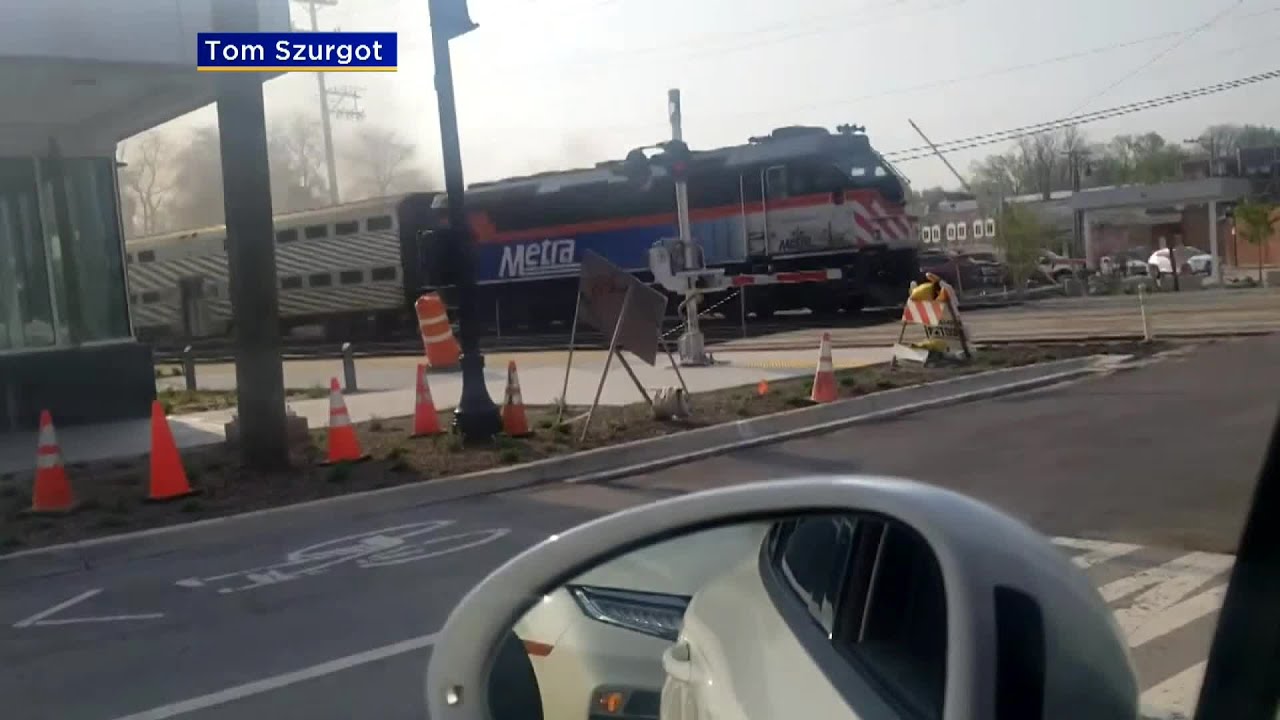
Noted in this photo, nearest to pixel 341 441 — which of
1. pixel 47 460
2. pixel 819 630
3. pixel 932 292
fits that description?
pixel 47 460

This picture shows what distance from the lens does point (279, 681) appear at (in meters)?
5.80

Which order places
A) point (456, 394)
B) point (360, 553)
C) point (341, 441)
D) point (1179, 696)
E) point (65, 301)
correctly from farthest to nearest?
point (456, 394)
point (65, 301)
point (341, 441)
point (360, 553)
point (1179, 696)

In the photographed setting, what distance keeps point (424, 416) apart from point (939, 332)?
752 centimetres

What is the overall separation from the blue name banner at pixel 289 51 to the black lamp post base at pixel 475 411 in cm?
324

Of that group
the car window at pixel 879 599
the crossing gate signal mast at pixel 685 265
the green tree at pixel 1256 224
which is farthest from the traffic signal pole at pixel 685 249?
the car window at pixel 879 599

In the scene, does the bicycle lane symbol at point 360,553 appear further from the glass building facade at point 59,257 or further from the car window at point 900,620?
the glass building facade at point 59,257

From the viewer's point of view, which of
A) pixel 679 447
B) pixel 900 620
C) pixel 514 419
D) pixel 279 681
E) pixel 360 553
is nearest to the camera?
pixel 900 620

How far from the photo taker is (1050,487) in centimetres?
873

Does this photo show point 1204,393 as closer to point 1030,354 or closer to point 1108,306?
point 1030,354

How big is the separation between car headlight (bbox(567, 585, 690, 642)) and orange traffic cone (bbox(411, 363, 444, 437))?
34.2 ft

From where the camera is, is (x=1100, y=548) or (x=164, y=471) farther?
(x=164, y=471)

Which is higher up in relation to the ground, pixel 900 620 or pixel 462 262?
pixel 462 262

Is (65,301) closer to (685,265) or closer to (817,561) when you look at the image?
(685,265)

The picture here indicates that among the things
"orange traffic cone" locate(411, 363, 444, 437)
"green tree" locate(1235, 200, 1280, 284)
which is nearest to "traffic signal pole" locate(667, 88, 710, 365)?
"orange traffic cone" locate(411, 363, 444, 437)
